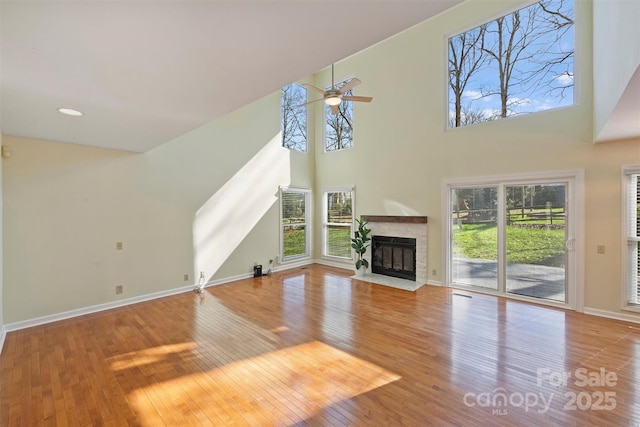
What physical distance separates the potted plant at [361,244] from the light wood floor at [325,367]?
1.95 meters

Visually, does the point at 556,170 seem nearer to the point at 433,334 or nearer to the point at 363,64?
the point at 433,334

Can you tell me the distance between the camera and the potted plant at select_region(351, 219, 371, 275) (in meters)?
6.32

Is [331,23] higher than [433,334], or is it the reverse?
[331,23]

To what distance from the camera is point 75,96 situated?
2311mm

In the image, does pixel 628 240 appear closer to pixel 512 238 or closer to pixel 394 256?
pixel 512 238

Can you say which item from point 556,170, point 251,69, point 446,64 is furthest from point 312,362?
point 446,64

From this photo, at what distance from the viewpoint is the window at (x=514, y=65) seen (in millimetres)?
4258

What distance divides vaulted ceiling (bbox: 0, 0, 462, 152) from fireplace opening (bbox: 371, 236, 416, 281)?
4.58 m

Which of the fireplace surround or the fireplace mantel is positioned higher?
the fireplace mantel

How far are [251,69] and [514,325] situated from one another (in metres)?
4.24

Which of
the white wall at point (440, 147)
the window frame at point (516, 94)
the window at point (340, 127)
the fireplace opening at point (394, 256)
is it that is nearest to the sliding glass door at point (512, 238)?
the white wall at point (440, 147)

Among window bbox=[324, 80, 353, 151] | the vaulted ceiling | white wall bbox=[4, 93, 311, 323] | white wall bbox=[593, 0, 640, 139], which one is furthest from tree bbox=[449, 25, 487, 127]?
the vaulted ceiling

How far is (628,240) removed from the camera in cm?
373

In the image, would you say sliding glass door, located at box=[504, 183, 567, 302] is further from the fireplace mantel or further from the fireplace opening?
the fireplace opening
